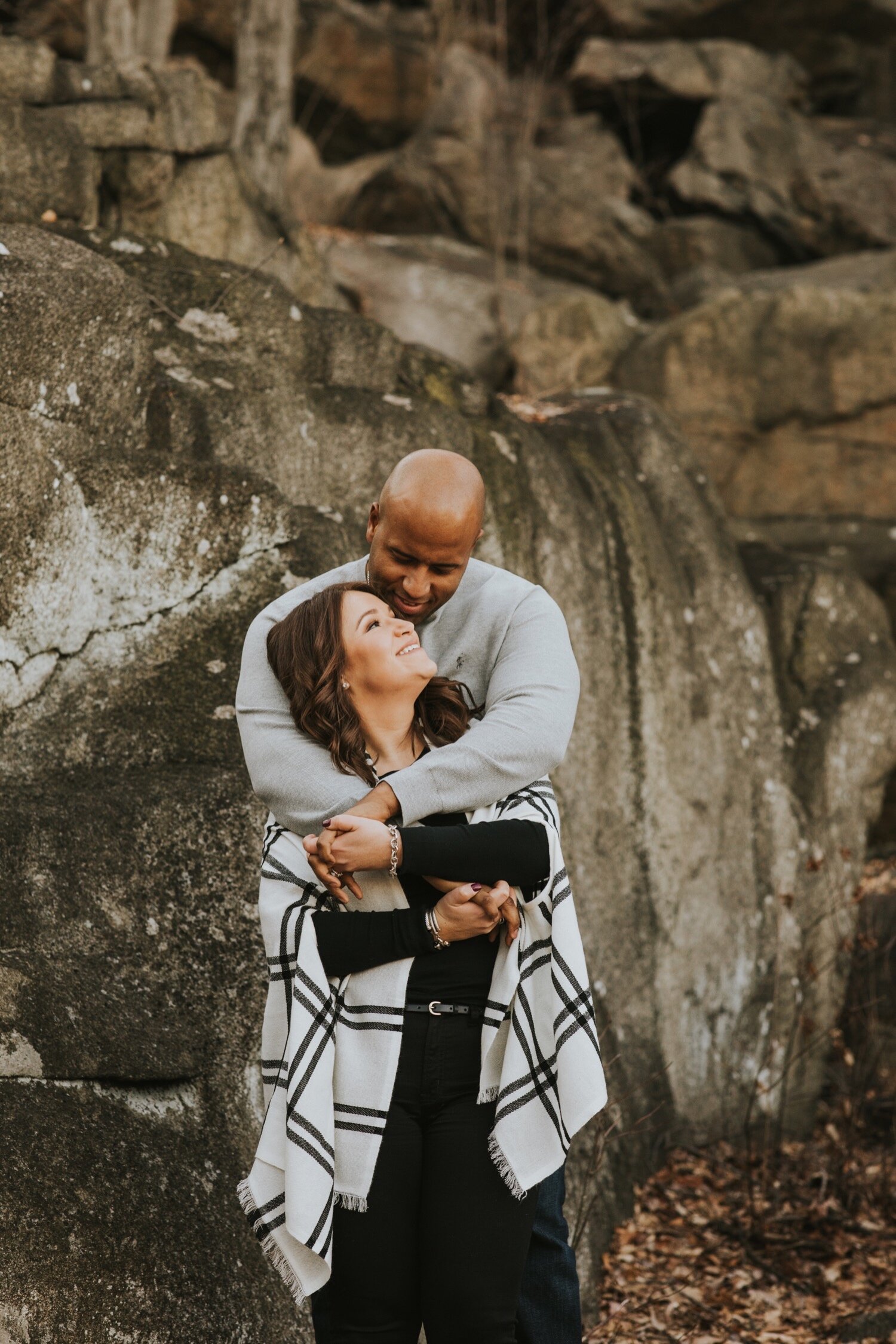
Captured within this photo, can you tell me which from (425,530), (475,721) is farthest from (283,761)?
(425,530)

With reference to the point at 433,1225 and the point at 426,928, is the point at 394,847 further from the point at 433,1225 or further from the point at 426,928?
the point at 433,1225

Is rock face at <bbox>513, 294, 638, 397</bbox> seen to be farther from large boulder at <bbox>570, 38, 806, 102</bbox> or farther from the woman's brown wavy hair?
the woman's brown wavy hair

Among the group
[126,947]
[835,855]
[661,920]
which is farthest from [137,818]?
[835,855]

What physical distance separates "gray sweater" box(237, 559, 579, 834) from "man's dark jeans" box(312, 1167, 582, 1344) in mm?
885

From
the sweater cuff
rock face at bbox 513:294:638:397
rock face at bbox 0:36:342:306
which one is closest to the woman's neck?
the sweater cuff

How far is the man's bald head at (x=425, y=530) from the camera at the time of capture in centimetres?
279

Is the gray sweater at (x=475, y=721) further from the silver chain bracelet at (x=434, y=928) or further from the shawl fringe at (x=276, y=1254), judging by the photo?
the shawl fringe at (x=276, y=1254)

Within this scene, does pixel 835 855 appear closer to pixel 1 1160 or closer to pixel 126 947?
pixel 126 947

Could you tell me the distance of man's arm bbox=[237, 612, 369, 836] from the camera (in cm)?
260

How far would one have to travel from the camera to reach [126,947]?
3.53m

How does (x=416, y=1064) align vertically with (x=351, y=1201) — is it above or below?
above

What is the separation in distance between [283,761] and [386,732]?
0.70ft

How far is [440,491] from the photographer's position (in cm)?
280

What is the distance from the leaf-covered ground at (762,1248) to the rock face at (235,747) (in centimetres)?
20
